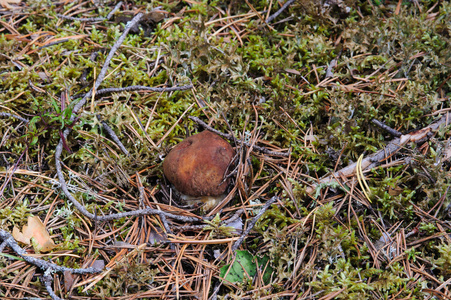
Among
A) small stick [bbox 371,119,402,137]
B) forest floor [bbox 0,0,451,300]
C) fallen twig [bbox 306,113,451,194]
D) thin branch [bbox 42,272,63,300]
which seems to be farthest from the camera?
small stick [bbox 371,119,402,137]

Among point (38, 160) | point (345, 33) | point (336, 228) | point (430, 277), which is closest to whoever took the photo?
point (430, 277)

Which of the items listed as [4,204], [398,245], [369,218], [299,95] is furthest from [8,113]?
[398,245]

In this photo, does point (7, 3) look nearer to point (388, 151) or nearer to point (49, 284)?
point (49, 284)

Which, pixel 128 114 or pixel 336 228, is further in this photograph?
pixel 128 114

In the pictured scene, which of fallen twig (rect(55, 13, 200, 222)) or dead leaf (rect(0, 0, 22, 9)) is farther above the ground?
dead leaf (rect(0, 0, 22, 9))

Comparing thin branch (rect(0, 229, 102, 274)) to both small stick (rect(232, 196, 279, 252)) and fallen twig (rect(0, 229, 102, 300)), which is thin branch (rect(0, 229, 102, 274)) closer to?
fallen twig (rect(0, 229, 102, 300))

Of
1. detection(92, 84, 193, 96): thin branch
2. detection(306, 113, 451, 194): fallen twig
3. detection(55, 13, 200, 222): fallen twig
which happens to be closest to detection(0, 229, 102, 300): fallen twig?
detection(55, 13, 200, 222): fallen twig

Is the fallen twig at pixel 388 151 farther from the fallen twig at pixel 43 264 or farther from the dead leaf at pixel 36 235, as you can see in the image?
the dead leaf at pixel 36 235

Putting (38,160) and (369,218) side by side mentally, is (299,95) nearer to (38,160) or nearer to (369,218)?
(369,218)
